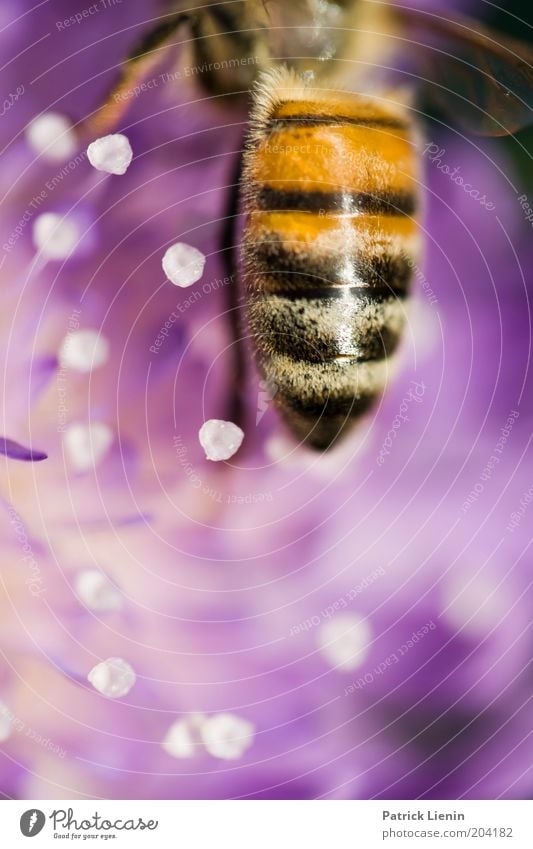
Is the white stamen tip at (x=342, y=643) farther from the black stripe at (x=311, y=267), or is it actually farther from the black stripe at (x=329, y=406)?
the black stripe at (x=311, y=267)

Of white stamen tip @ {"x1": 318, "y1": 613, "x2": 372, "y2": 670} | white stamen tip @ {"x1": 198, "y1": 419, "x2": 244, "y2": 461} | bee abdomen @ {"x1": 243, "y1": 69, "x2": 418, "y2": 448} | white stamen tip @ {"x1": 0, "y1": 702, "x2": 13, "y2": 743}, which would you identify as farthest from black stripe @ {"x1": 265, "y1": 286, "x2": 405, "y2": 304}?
white stamen tip @ {"x1": 0, "y1": 702, "x2": 13, "y2": 743}

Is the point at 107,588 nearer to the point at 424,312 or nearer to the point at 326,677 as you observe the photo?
the point at 326,677

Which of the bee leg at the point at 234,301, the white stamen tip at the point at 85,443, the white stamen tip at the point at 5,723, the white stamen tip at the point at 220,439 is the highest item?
the bee leg at the point at 234,301

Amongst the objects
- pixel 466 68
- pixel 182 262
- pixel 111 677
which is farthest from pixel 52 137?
pixel 111 677

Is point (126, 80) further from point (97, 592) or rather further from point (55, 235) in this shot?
point (97, 592)

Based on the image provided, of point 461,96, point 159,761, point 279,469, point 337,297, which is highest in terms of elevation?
point 461,96

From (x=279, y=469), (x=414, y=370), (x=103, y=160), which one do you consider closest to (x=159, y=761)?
(x=279, y=469)

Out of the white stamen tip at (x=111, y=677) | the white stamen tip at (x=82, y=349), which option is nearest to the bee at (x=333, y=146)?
the white stamen tip at (x=82, y=349)
